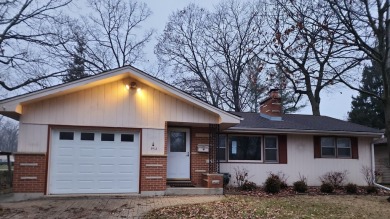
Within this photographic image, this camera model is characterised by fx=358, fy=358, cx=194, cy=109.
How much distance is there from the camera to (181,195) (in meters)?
12.1

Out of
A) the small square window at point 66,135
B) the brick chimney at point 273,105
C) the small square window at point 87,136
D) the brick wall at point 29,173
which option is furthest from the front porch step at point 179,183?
the brick chimney at point 273,105

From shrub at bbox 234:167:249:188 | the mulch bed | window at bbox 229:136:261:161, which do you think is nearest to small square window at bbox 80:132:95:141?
the mulch bed

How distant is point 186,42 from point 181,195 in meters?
23.6

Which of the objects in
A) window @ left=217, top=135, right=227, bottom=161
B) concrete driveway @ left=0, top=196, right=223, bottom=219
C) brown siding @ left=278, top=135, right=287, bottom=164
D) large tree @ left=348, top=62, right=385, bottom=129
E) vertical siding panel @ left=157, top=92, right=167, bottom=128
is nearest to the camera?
concrete driveway @ left=0, top=196, right=223, bottom=219

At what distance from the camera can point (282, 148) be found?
631 inches

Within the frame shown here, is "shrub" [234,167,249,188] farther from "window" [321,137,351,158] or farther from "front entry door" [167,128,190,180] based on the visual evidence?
"window" [321,137,351,158]

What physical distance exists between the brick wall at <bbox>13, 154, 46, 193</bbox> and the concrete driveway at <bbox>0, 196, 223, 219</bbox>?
0.56m

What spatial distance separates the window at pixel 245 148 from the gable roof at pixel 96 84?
324 cm

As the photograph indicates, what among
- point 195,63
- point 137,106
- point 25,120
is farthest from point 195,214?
point 195,63

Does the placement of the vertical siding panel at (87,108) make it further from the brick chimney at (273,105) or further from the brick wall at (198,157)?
the brick chimney at (273,105)

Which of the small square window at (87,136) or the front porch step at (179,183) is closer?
the small square window at (87,136)

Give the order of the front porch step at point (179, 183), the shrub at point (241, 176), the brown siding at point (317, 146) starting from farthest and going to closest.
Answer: the brown siding at point (317, 146), the shrub at point (241, 176), the front porch step at point (179, 183)

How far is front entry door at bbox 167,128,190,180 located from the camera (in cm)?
1363

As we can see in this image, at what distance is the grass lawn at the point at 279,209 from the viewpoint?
29.7 ft
